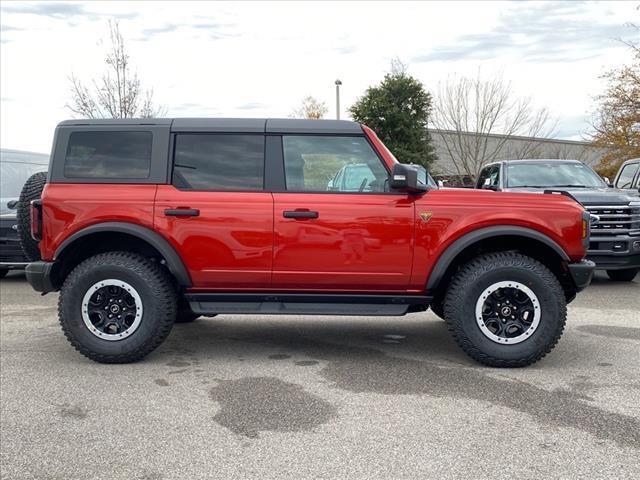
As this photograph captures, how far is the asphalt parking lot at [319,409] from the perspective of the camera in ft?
10.0

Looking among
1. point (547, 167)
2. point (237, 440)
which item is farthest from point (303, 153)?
point (547, 167)

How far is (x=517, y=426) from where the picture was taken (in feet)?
11.6

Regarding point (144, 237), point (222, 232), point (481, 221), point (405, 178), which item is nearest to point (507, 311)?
point (481, 221)

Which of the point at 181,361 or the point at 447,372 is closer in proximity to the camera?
the point at 447,372

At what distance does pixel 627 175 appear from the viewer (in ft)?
39.0

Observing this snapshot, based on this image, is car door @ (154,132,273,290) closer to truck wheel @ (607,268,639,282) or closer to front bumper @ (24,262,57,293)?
front bumper @ (24,262,57,293)

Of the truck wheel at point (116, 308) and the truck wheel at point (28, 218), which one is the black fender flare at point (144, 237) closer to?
the truck wheel at point (116, 308)

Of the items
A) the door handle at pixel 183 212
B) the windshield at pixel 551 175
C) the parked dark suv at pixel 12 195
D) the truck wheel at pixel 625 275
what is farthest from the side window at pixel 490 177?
the parked dark suv at pixel 12 195

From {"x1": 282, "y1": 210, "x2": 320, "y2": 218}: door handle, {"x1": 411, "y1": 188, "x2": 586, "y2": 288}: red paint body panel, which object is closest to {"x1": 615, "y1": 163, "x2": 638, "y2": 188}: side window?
{"x1": 411, "y1": 188, "x2": 586, "y2": 288}: red paint body panel

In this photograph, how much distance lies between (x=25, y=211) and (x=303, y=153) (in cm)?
247

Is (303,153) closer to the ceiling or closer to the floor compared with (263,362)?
closer to the ceiling

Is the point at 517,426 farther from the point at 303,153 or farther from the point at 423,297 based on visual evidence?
the point at 303,153

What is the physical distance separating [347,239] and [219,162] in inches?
48.2

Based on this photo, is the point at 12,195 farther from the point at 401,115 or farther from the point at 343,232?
the point at 401,115
